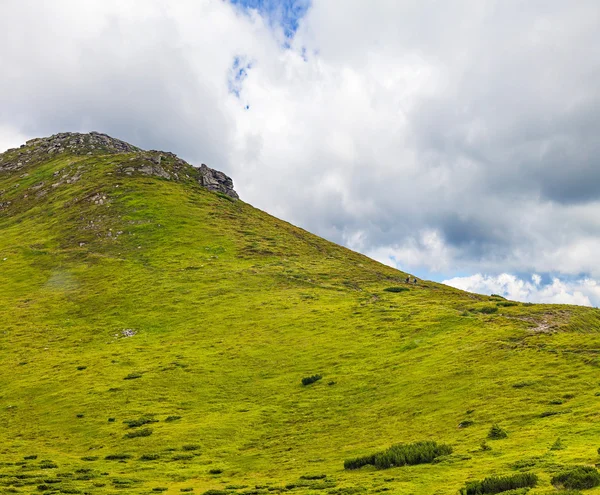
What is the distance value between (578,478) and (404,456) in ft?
39.0

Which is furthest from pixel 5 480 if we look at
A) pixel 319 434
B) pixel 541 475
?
pixel 541 475

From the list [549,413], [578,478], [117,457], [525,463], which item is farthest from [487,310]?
[578,478]

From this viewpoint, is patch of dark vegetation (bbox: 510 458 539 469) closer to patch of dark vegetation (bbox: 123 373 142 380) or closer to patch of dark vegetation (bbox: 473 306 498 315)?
patch of dark vegetation (bbox: 123 373 142 380)

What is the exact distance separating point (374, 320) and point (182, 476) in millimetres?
44914

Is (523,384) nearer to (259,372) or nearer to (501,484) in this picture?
(501,484)

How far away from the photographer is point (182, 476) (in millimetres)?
36469

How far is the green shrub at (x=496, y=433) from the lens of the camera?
32.7m

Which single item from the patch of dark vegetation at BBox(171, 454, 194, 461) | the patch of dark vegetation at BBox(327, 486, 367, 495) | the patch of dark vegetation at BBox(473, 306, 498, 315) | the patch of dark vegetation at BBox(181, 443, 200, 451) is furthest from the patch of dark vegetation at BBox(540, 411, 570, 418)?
the patch of dark vegetation at BBox(473, 306, 498, 315)

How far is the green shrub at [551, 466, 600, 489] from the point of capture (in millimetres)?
20781

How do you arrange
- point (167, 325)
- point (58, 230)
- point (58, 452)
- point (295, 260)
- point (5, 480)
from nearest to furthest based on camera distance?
point (5, 480)
point (58, 452)
point (167, 325)
point (295, 260)
point (58, 230)

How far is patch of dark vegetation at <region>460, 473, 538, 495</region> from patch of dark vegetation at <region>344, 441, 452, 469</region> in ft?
25.5

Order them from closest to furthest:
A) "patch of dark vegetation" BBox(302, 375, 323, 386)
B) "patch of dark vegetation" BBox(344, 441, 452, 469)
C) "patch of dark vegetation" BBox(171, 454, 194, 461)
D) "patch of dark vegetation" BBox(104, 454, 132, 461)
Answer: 1. "patch of dark vegetation" BBox(344, 441, 452, 469)
2. "patch of dark vegetation" BBox(171, 454, 194, 461)
3. "patch of dark vegetation" BBox(104, 454, 132, 461)
4. "patch of dark vegetation" BBox(302, 375, 323, 386)

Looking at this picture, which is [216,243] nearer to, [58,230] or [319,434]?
[58,230]

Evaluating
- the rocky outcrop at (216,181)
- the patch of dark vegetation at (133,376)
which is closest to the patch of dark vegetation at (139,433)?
the patch of dark vegetation at (133,376)
